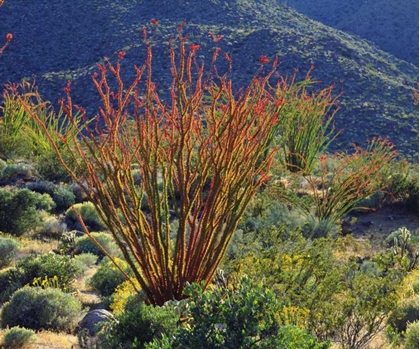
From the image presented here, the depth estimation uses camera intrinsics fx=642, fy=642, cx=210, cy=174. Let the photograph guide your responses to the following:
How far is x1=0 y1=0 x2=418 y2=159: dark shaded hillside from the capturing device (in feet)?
102

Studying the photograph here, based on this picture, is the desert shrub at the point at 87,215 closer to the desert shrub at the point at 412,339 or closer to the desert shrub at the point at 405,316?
the desert shrub at the point at 405,316

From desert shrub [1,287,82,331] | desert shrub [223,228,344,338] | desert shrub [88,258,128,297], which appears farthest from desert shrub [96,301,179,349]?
desert shrub [88,258,128,297]

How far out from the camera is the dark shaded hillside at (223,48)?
3123 cm

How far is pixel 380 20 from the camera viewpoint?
155 ft

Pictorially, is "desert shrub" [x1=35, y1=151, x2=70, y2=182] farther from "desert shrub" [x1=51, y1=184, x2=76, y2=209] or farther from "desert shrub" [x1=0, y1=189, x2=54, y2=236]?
"desert shrub" [x1=0, y1=189, x2=54, y2=236]

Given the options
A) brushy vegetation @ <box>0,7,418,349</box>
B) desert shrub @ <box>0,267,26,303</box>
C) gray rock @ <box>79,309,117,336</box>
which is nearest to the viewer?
brushy vegetation @ <box>0,7,418,349</box>

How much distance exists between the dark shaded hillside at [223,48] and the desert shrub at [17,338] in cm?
2405

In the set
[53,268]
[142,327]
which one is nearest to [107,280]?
[53,268]

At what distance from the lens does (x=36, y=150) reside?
14602mm

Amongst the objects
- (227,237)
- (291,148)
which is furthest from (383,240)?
(227,237)

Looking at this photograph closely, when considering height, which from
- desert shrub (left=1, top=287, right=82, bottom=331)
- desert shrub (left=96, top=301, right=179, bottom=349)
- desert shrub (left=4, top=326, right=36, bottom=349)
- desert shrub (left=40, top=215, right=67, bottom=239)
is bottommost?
desert shrub (left=40, top=215, right=67, bottom=239)

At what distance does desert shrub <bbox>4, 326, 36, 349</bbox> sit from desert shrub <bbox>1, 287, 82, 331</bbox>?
0.70m

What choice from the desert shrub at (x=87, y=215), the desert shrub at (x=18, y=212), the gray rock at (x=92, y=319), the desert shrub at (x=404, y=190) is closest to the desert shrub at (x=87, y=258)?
the desert shrub at (x=18, y=212)

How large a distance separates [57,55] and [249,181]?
32791 mm
